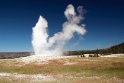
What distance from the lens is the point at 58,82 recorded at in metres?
30.0

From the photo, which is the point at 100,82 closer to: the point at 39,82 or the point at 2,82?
the point at 39,82

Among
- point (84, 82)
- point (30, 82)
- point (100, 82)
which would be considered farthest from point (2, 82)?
point (100, 82)

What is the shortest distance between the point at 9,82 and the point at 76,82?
10.9m

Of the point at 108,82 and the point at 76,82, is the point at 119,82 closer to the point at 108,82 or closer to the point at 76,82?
the point at 108,82

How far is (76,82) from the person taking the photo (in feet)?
98.5

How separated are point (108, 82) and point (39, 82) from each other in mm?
11196

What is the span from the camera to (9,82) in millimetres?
30344

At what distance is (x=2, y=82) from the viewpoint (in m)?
30.2

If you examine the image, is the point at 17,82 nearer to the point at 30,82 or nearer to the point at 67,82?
the point at 30,82

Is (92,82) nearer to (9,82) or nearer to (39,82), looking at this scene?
(39,82)

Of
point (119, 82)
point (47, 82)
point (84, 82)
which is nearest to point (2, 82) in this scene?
point (47, 82)

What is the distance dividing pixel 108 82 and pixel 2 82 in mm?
17174

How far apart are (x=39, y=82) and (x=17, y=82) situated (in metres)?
3.55

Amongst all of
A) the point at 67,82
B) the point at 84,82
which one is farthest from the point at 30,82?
the point at 84,82
